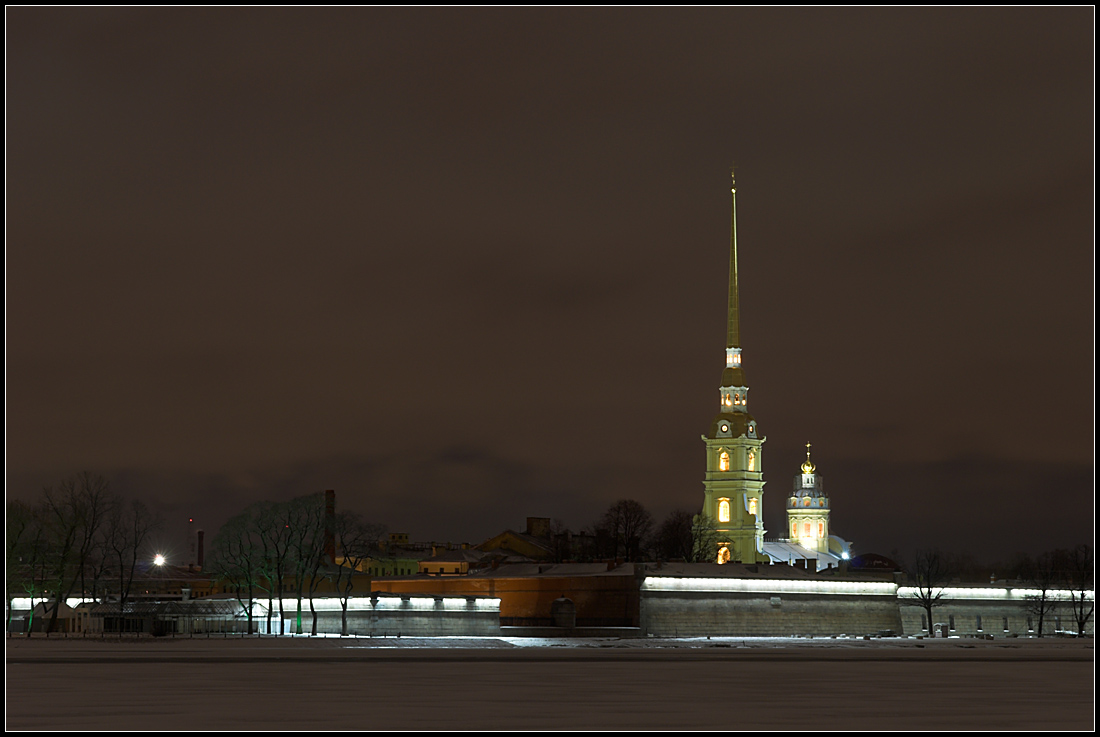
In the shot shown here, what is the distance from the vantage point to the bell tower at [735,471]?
192 meters

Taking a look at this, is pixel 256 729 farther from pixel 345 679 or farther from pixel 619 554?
pixel 619 554

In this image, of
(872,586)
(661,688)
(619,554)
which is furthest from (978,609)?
(661,688)

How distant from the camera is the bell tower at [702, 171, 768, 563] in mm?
192500

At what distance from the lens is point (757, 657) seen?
192 ft

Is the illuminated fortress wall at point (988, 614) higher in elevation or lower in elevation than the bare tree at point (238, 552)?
lower

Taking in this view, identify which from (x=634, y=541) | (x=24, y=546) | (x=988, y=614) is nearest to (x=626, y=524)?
(x=634, y=541)

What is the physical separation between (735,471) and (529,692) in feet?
539

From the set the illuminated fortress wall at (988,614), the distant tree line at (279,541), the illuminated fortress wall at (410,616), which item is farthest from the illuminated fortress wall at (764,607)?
the distant tree line at (279,541)

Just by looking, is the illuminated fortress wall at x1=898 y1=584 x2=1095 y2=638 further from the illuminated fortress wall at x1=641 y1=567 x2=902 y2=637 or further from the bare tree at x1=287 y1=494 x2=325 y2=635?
the bare tree at x1=287 y1=494 x2=325 y2=635

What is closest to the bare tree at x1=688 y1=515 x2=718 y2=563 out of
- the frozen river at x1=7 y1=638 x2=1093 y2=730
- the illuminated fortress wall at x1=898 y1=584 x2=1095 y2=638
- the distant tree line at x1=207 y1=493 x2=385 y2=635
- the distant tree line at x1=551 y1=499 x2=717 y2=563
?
the distant tree line at x1=551 y1=499 x2=717 y2=563

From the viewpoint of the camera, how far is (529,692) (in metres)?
33.3

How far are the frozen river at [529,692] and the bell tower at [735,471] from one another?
136m

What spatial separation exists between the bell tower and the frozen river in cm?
13604

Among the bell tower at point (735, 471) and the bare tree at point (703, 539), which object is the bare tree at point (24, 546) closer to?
the bare tree at point (703, 539)
